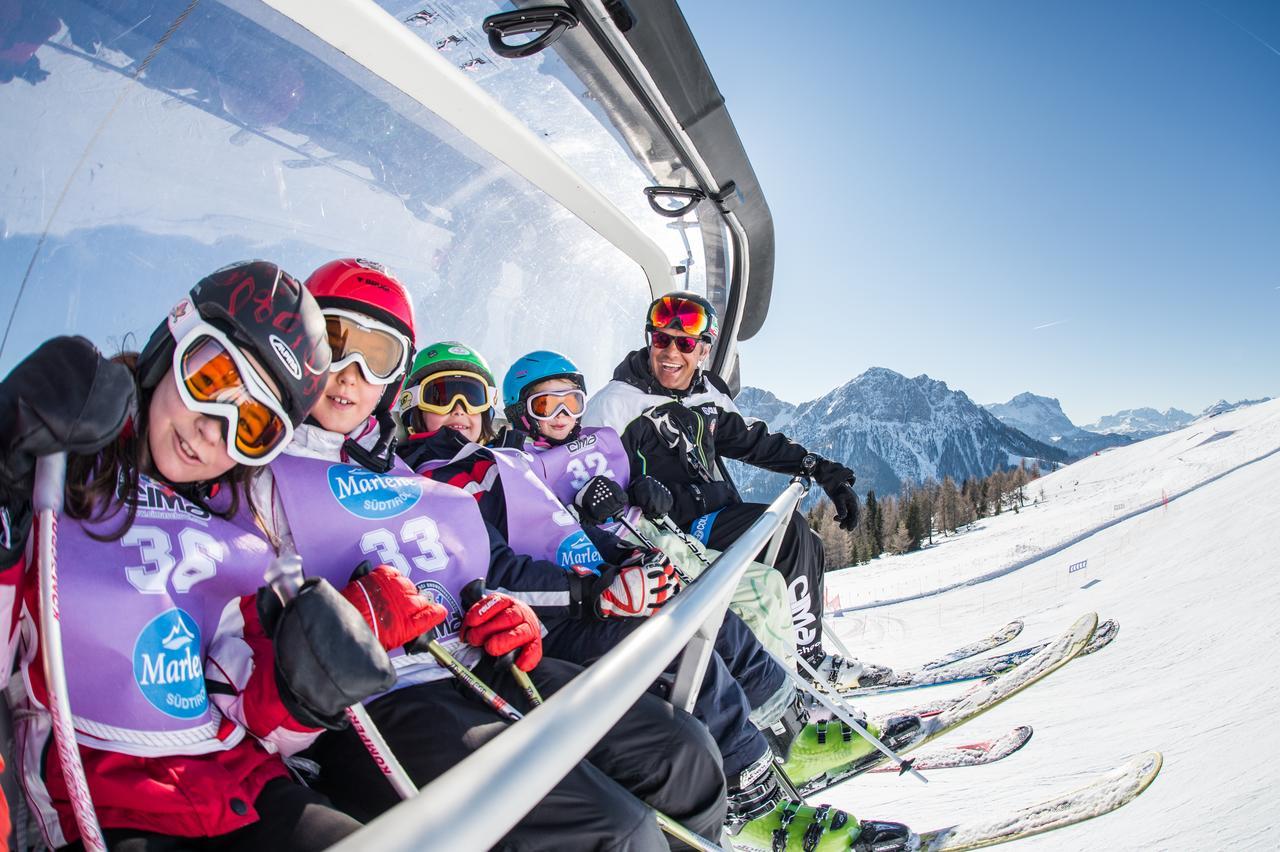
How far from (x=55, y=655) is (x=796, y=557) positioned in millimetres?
2999

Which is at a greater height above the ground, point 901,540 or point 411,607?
point 411,607

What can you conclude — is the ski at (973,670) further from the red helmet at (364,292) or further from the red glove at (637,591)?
the red helmet at (364,292)

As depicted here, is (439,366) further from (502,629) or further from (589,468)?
(502,629)

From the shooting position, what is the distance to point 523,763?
2.10 ft

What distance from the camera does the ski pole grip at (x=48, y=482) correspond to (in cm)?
86

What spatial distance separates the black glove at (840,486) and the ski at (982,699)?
1.40m

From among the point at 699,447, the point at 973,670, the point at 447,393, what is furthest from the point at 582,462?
the point at 973,670

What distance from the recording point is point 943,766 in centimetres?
577

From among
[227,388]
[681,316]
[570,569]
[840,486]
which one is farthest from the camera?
[840,486]

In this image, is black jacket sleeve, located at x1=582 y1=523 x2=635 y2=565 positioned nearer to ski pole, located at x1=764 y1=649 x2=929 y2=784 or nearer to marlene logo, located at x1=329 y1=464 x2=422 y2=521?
ski pole, located at x1=764 y1=649 x2=929 y2=784

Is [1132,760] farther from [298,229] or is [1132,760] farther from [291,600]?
[298,229]

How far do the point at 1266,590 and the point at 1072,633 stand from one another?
4.19 metres

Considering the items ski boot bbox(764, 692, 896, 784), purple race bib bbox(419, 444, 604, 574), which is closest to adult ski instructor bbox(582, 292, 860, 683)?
ski boot bbox(764, 692, 896, 784)

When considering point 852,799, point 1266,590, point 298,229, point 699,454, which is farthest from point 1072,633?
point 298,229
